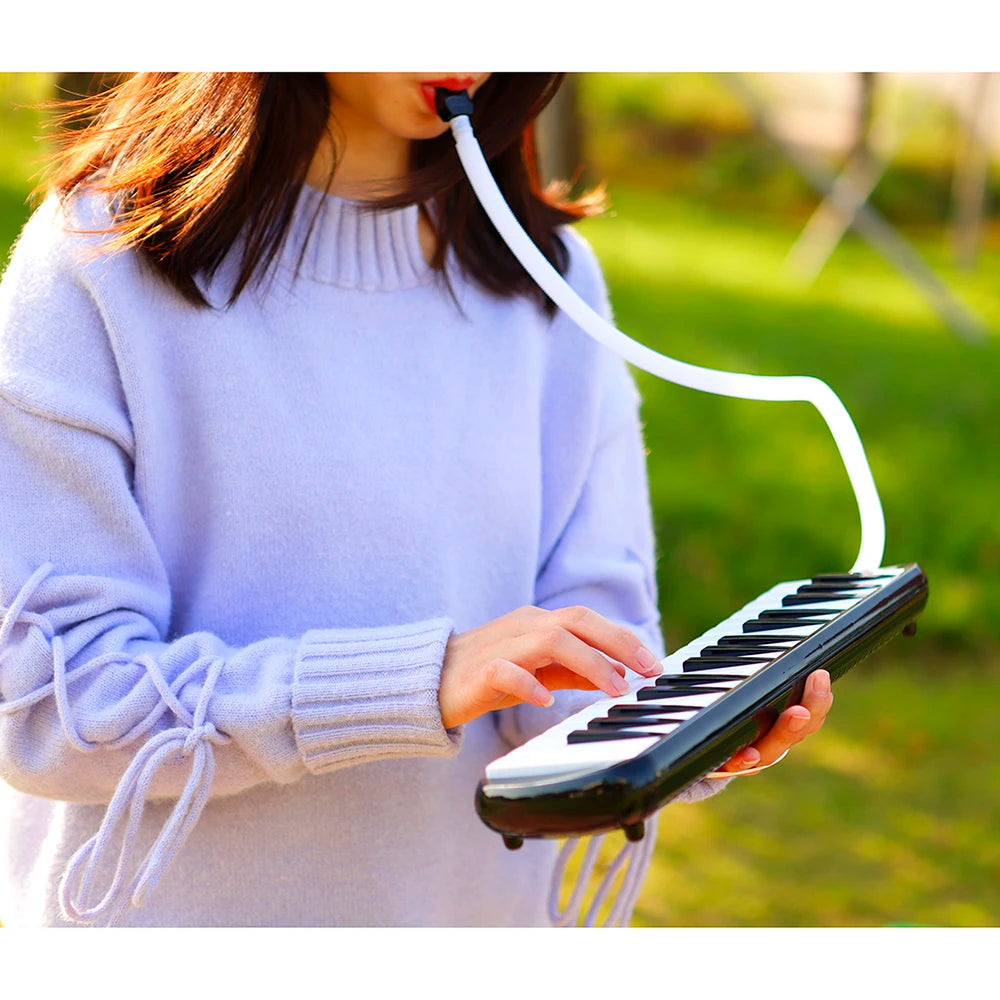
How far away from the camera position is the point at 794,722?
1.16 meters

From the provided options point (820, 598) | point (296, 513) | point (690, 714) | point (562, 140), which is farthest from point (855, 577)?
point (562, 140)

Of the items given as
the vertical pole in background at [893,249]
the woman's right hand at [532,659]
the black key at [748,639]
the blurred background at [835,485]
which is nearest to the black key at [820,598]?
the black key at [748,639]

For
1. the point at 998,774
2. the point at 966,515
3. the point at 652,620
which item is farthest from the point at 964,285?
the point at 652,620

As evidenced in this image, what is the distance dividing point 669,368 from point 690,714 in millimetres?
407

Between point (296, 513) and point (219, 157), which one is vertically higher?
point (219, 157)

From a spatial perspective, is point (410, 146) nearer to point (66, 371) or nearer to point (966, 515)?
point (66, 371)

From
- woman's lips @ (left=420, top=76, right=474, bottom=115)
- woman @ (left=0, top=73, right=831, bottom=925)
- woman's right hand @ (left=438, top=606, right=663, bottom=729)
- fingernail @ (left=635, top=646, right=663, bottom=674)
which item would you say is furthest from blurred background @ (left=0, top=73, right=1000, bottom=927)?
fingernail @ (left=635, top=646, right=663, bottom=674)

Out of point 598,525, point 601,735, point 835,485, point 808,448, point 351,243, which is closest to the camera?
point 601,735

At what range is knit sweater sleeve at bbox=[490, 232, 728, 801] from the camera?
1593mm

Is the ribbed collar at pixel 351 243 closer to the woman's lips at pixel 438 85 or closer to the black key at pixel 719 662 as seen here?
the woman's lips at pixel 438 85

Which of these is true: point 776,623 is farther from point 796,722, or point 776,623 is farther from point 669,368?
point 669,368

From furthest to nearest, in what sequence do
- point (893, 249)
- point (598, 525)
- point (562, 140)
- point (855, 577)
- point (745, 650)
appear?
1. point (562, 140)
2. point (893, 249)
3. point (598, 525)
4. point (855, 577)
5. point (745, 650)

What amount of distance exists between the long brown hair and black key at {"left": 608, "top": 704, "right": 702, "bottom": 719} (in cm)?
63

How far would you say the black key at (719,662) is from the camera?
1.14m
